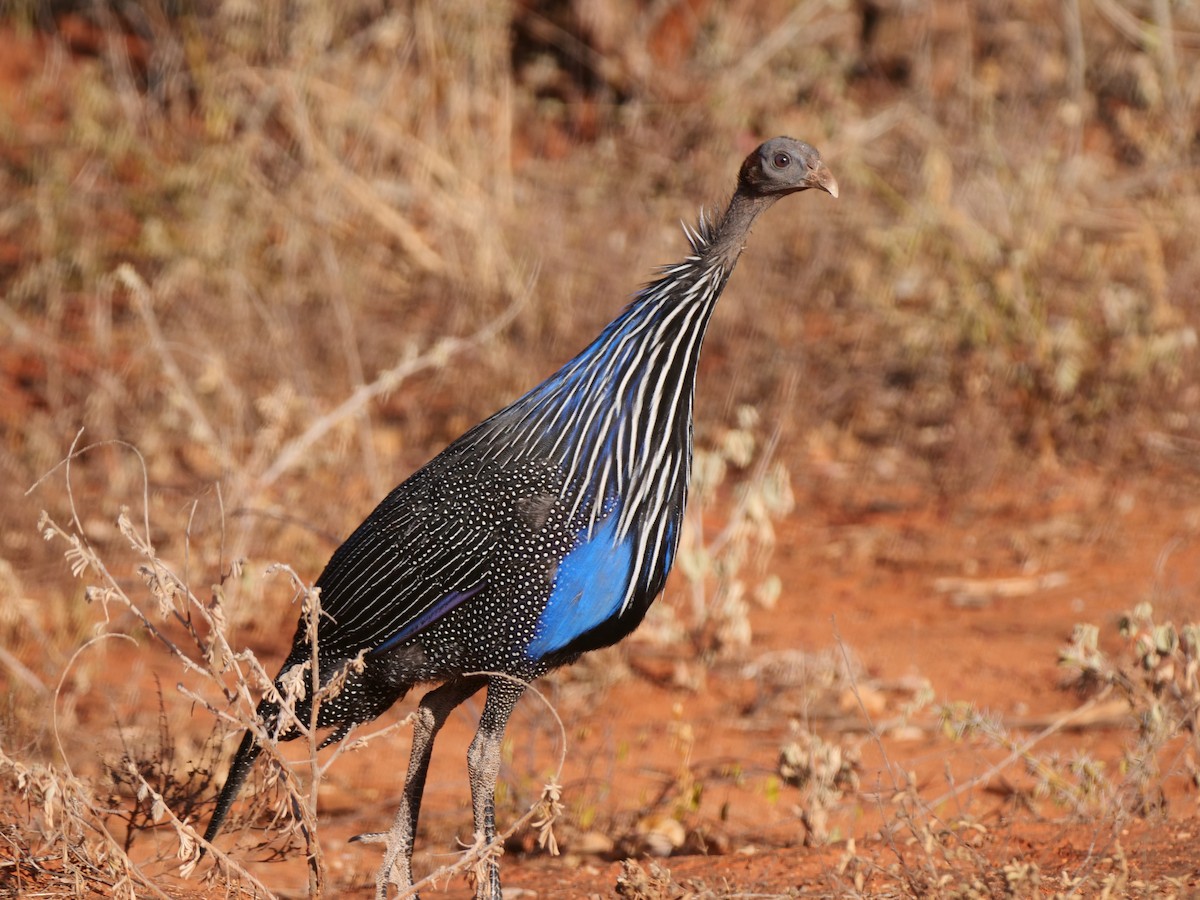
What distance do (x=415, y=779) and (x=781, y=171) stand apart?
73.4 inches

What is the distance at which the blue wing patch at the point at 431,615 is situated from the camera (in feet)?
12.5

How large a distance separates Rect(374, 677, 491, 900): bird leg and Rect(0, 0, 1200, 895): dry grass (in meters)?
1.89

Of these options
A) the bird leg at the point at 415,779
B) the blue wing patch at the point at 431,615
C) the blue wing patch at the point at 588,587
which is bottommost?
the bird leg at the point at 415,779

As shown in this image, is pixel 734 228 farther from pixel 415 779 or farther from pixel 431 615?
pixel 415 779

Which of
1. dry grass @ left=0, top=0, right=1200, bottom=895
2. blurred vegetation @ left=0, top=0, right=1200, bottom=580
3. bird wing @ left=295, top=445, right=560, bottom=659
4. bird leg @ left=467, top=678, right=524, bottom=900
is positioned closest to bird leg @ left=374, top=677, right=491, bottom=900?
bird leg @ left=467, top=678, right=524, bottom=900

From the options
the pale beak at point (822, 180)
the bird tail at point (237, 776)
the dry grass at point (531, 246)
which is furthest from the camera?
the dry grass at point (531, 246)

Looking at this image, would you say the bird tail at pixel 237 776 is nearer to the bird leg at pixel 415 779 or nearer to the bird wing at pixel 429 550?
the bird wing at pixel 429 550

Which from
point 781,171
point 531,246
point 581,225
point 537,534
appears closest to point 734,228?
point 781,171

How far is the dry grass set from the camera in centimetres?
721

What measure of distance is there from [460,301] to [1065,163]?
11.6ft

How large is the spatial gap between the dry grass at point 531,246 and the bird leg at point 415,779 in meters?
1.89

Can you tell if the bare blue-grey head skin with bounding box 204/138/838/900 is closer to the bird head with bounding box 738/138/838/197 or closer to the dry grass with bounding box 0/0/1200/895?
the bird head with bounding box 738/138/838/197

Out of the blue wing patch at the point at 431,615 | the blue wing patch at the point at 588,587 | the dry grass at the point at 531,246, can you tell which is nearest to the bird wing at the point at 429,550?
the blue wing patch at the point at 431,615

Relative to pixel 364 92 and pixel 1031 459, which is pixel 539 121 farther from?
pixel 1031 459
